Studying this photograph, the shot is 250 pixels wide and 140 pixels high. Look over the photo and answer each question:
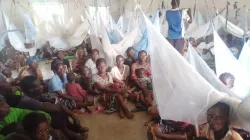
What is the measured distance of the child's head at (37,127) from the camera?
1.09m

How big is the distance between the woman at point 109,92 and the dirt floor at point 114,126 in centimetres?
6

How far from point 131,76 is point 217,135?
144 cm

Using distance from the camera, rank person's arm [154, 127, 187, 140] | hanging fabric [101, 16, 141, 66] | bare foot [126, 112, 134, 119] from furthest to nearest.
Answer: hanging fabric [101, 16, 141, 66] → bare foot [126, 112, 134, 119] → person's arm [154, 127, 187, 140]

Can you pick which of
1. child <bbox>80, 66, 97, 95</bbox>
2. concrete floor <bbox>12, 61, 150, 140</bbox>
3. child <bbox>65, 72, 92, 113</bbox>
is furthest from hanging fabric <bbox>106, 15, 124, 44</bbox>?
concrete floor <bbox>12, 61, 150, 140</bbox>

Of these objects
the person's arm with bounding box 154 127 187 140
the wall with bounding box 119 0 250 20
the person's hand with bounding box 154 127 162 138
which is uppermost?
the wall with bounding box 119 0 250 20

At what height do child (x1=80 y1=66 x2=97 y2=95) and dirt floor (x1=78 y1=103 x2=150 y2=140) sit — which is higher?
child (x1=80 y1=66 x2=97 y2=95)

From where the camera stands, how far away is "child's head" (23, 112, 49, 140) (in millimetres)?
1091

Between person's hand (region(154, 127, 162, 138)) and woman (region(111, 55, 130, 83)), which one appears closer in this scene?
person's hand (region(154, 127, 162, 138))

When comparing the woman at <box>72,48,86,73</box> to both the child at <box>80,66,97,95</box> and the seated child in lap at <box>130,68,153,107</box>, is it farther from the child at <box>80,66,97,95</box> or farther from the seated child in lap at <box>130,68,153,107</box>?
the seated child in lap at <box>130,68,153,107</box>

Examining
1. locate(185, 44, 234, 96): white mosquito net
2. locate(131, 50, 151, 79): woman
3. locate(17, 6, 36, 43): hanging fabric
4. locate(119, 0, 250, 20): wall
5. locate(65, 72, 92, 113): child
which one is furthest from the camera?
locate(119, 0, 250, 20): wall

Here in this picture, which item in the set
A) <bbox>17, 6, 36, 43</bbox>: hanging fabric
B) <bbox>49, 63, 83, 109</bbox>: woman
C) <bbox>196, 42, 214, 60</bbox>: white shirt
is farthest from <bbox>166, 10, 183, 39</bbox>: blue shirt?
<bbox>17, 6, 36, 43</bbox>: hanging fabric

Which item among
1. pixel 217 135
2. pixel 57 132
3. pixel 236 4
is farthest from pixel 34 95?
pixel 236 4

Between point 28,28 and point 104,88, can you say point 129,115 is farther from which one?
point 28,28

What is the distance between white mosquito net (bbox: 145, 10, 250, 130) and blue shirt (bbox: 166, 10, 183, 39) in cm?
122
